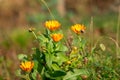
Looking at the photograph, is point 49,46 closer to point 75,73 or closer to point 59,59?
point 59,59

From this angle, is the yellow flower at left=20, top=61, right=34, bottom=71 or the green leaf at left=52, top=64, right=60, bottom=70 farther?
the green leaf at left=52, top=64, right=60, bottom=70

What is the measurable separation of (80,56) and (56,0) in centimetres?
862

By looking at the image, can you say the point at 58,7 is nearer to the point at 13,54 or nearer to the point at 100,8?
the point at 100,8

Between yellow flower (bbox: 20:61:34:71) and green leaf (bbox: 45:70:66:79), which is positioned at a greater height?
yellow flower (bbox: 20:61:34:71)

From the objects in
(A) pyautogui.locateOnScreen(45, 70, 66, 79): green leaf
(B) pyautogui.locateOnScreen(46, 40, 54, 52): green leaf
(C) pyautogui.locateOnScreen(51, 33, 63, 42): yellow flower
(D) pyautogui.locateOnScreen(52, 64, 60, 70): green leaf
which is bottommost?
(A) pyautogui.locateOnScreen(45, 70, 66, 79): green leaf

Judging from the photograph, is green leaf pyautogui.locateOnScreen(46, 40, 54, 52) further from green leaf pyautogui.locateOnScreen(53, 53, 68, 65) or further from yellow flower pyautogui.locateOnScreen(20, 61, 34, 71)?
yellow flower pyautogui.locateOnScreen(20, 61, 34, 71)

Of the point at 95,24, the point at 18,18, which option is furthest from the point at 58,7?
the point at 95,24

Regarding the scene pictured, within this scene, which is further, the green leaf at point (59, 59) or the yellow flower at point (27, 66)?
the green leaf at point (59, 59)

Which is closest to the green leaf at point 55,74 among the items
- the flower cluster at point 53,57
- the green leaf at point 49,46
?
the flower cluster at point 53,57

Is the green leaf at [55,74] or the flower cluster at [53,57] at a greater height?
the flower cluster at [53,57]

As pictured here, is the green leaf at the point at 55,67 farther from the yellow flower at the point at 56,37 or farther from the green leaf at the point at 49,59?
the yellow flower at the point at 56,37

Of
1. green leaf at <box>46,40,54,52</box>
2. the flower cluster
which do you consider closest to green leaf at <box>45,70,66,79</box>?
the flower cluster

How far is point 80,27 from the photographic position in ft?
9.45

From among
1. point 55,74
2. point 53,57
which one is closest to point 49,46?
point 53,57
